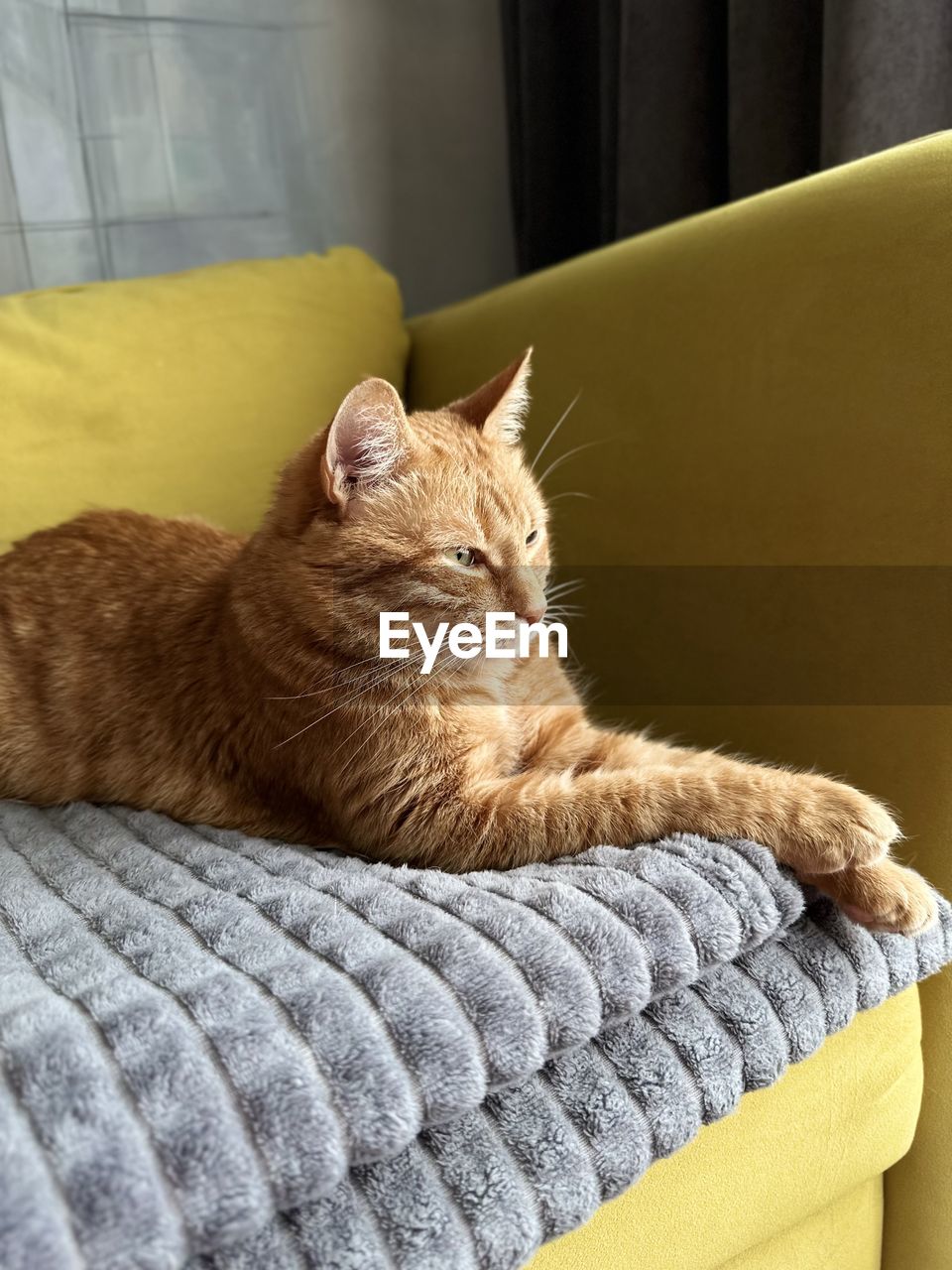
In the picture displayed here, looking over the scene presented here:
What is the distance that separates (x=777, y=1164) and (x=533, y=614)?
0.53m

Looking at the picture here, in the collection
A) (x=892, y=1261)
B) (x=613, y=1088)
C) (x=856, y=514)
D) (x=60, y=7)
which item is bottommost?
(x=892, y=1261)

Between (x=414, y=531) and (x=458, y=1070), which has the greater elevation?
(x=414, y=531)

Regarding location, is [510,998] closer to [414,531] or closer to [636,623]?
[414,531]

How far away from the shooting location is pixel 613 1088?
675mm

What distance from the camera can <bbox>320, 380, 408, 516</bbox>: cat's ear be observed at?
0.88m

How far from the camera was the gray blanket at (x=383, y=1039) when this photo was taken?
20.5 inches

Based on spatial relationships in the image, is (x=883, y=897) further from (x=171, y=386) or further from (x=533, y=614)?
(x=171, y=386)

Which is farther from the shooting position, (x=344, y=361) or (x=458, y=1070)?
(x=344, y=361)

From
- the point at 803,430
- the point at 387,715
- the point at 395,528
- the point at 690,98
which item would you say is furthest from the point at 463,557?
the point at 690,98

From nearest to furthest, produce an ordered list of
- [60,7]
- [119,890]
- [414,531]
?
[119,890], [414,531], [60,7]

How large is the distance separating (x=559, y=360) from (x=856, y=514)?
21.5 inches

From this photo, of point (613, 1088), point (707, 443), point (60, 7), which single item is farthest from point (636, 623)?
point (60, 7)

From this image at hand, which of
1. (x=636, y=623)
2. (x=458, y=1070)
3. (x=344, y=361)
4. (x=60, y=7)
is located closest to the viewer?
(x=458, y=1070)

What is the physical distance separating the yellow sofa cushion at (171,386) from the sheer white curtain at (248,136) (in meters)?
0.49
